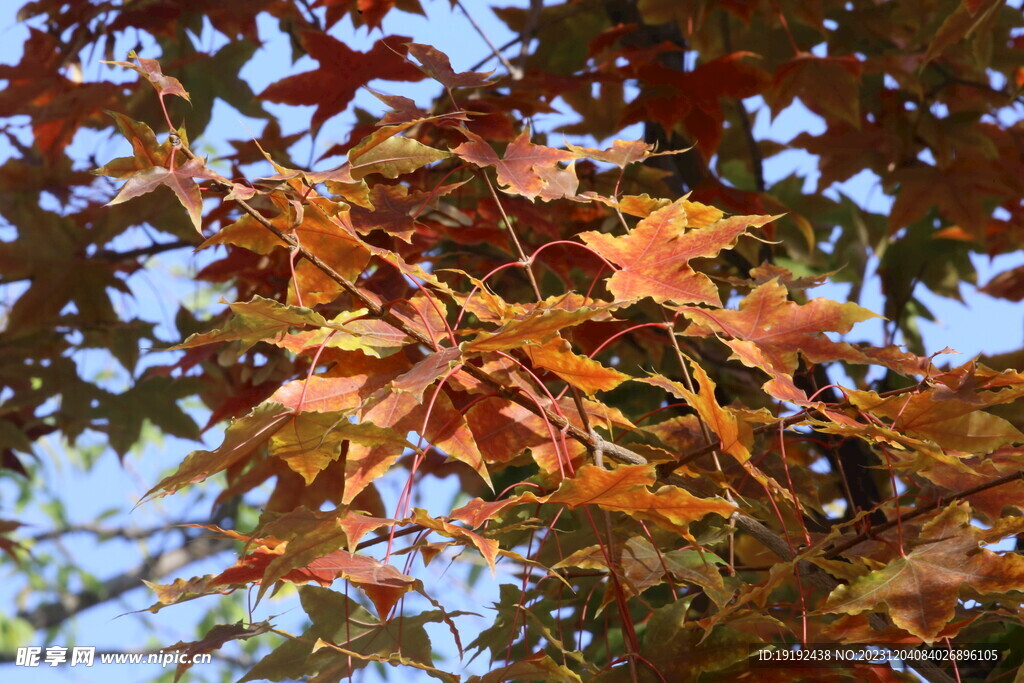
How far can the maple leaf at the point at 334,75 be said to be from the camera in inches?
42.5

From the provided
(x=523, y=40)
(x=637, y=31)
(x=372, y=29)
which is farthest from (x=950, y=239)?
(x=372, y=29)

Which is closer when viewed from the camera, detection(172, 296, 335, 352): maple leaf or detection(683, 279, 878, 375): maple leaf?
detection(172, 296, 335, 352): maple leaf

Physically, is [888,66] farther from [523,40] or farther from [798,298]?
[523,40]

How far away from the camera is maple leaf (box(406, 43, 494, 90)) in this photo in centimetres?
70

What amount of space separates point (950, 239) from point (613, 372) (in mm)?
1237

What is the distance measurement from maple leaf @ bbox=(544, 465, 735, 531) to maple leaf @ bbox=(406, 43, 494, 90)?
1.11 feet

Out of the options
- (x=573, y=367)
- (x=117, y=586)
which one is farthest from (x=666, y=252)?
(x=117, y=586)

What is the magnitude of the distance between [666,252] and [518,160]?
0.15 meters

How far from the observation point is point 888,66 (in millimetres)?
1326

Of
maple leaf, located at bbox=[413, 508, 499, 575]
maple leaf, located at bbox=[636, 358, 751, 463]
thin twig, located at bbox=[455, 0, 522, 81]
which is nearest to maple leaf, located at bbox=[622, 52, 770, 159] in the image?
thin twig, located at bbox=[455, 0, 522, 81]

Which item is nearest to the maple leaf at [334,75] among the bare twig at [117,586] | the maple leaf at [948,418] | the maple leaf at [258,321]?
the maple leaf at [258,321]

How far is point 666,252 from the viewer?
603 mm

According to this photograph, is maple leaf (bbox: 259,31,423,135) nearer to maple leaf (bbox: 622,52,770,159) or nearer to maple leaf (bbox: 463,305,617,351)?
maple leaf (bbox: 622,52,770,159)

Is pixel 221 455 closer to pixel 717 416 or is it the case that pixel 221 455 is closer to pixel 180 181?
pixel 180 181
